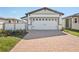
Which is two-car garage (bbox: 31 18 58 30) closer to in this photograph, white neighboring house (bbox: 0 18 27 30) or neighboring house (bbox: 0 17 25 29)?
white neighboring house (bbox: 0 18 27 30)

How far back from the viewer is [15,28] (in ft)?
52.8

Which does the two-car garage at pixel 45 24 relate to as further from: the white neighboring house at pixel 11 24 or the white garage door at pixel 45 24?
the white neighboring house at pixel 11 24

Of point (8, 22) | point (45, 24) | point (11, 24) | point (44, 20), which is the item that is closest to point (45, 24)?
point (45, 24)

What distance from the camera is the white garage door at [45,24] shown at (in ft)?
57.6

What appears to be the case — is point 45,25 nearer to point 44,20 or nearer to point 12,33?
point 44,20

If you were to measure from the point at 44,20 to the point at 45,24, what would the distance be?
68cm

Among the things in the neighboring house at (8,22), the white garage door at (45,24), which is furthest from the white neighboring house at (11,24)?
the white garage door at (45,24)

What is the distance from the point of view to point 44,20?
1819cm

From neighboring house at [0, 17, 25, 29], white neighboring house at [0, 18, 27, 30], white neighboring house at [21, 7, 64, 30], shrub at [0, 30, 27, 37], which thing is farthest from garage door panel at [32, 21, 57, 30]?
neighboring house at [0, 17, 25, 29]

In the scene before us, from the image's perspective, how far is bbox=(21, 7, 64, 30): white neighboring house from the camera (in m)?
17.6

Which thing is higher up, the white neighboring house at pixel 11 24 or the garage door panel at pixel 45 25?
the white neighboring house at pixel 11 24
